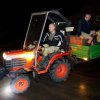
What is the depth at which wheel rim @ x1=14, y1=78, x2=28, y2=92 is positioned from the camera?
5758 mm

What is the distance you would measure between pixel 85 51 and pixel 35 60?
2.03 m

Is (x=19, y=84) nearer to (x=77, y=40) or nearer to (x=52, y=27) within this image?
(x=52, y=27)

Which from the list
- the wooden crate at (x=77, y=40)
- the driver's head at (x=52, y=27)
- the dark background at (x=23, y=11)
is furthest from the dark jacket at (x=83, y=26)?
the dark background at (x=23, y=11)

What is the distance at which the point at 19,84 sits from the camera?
19.0 feet

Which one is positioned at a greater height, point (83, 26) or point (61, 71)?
point (83, 26)

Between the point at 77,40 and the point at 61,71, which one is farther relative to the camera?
the point at 77,40

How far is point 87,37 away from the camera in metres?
7.61

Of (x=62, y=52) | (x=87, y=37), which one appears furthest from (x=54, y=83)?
(x=87, y=37)

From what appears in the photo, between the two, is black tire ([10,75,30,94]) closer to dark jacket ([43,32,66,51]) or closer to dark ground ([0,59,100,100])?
dark ground ([0,59,100,100])

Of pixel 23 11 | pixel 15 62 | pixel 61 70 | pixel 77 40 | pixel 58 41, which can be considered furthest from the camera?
pixel 23 11

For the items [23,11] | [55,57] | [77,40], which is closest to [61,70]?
[55,57]

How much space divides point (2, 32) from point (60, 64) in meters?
17.1

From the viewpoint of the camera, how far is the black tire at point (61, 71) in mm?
6547

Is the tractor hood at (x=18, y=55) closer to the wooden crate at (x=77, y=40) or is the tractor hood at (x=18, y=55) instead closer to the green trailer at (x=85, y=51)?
the green trailer at (x=85, y=51)
